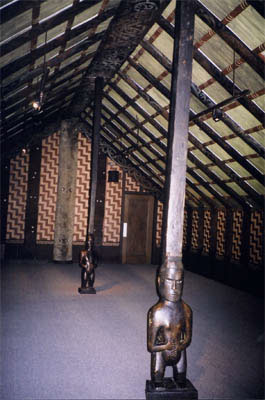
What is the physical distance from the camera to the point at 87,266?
6.39 m

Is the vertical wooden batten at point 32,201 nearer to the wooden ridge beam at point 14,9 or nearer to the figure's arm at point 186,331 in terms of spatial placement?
the wooden ridge beam at point 14,9

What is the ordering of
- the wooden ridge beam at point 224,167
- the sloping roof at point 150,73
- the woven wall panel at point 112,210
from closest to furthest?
the sloping roof at point 150,73 < the wooden ridge beam at point 224,167 < the woven wall panel at point 112,210

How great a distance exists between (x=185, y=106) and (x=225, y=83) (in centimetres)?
264

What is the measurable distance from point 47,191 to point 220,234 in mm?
5223

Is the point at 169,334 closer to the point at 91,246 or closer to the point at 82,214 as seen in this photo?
the point at 91,246

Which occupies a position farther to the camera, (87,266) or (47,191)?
(47,191)

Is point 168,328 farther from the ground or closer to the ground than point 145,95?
closer to the ground

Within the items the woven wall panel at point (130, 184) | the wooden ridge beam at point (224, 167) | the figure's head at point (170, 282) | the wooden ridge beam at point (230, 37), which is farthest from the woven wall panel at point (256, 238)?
the figure's head at point (170, 282)

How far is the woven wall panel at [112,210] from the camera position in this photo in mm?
10781

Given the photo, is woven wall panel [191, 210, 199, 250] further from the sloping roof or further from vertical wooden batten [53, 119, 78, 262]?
vertical wooden batten [53, 119, 78, 262]

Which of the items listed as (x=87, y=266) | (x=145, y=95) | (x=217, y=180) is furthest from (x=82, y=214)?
(x=145, y=95)

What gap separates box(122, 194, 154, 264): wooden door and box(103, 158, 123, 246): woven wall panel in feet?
0.73

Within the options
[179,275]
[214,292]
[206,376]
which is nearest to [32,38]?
[179,275]

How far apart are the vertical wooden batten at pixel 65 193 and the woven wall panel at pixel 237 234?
4.65 m
